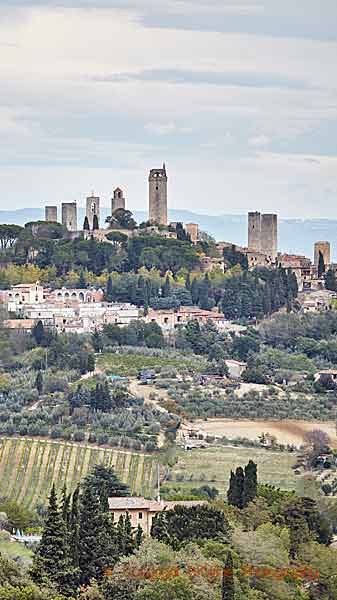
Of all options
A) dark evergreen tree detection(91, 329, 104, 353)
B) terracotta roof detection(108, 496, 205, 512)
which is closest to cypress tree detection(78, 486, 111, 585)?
terracotta roof detection(108, 496, 205, 512)

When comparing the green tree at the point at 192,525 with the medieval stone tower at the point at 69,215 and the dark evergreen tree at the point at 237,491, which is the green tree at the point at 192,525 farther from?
the medieval stone tower at the point at 69,215

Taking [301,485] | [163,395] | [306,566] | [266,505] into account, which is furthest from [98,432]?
[306,566]

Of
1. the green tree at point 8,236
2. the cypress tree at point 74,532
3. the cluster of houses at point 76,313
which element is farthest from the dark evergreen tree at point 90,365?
the cypress tree at point 74,532

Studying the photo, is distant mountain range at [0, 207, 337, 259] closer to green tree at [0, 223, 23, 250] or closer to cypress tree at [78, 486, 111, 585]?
green tree at [0, 223, 23, 250]

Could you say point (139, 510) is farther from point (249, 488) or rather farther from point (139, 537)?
point (139, 537)

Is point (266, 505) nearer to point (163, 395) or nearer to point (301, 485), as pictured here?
point (301, 485)

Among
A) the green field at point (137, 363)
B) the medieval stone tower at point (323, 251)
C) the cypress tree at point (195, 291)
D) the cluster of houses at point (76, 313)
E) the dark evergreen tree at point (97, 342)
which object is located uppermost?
the medieval stone tower at point (323, 251)
